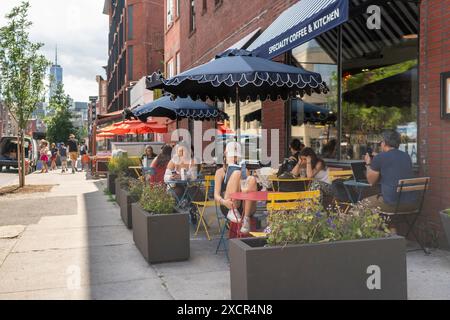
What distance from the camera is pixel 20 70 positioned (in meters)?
15.5

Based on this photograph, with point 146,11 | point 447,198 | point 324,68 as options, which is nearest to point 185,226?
point 447,198

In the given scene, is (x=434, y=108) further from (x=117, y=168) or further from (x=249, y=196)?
(x=117, y=168)

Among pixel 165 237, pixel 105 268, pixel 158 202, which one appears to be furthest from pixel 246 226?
pixel 105 268

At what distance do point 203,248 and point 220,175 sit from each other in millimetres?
1150

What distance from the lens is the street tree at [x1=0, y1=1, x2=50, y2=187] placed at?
1530 centimetres

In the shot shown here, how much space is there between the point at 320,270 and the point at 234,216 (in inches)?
85.4

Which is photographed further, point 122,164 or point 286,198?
point 122,164

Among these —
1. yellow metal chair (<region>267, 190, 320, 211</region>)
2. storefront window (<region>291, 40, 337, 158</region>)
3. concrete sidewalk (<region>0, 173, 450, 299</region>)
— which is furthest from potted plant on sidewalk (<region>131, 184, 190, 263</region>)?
storefront window (<region>291, 40, 337, 158</region>)

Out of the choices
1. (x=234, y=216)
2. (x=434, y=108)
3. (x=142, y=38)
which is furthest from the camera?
(x=142, y=38)

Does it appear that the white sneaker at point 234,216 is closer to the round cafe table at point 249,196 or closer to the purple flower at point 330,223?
the round cafe table at point 249,196

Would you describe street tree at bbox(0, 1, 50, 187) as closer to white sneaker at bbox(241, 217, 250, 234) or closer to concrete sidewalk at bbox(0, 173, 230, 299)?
concrete sidewalk at bbox(0, 173, 230, 299)

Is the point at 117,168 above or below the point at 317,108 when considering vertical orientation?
below

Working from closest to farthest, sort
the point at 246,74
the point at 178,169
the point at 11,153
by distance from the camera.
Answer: the point at 246,74 < the point at 178,169 < the point at 11,153
